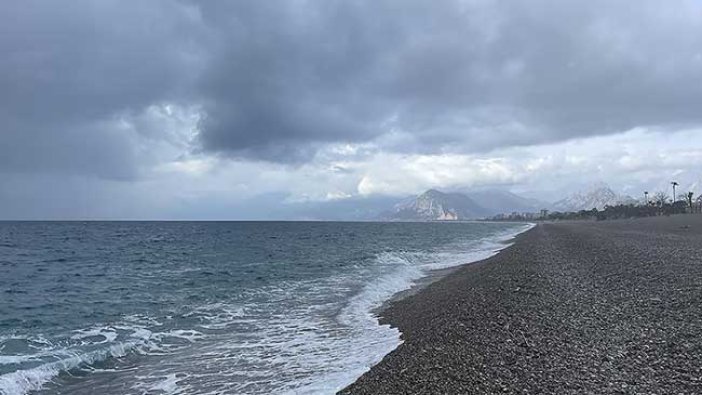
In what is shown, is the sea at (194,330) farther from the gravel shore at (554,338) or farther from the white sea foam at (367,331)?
the gravel shore at (554,338)

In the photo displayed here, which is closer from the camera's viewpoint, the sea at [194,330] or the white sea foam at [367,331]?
the white sea foam at [367,331]

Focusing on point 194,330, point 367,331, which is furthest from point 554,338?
point 194,330

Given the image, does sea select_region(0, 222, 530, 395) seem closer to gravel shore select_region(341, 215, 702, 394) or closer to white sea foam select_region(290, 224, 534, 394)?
white sea foam select_region(290, 224, 534, 394)

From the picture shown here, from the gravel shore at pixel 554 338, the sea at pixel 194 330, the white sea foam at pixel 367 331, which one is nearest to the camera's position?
the gravel shore at pixel 554 338

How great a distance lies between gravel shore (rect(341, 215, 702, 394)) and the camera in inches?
336

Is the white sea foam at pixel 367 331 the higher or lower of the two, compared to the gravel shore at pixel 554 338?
lower

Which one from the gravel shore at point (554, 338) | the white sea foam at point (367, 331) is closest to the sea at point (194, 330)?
the white sea foam at point (367, 331)

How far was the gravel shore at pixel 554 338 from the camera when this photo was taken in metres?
8.54

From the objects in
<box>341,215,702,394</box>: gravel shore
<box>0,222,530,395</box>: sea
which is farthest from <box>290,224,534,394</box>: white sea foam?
<box>341,215,702,394</box>: gravel shore

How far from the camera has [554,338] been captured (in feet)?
37.3

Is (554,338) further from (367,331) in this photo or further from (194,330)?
(194,330)

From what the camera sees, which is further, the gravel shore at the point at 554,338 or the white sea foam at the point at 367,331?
the white sea foam at the point at 367,331

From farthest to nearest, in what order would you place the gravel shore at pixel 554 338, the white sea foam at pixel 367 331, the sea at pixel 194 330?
the sea at pixel 194 330, the white sea foam at pixel 367 331, the gravel shore at pixel 554 338

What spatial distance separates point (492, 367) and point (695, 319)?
6.53m
